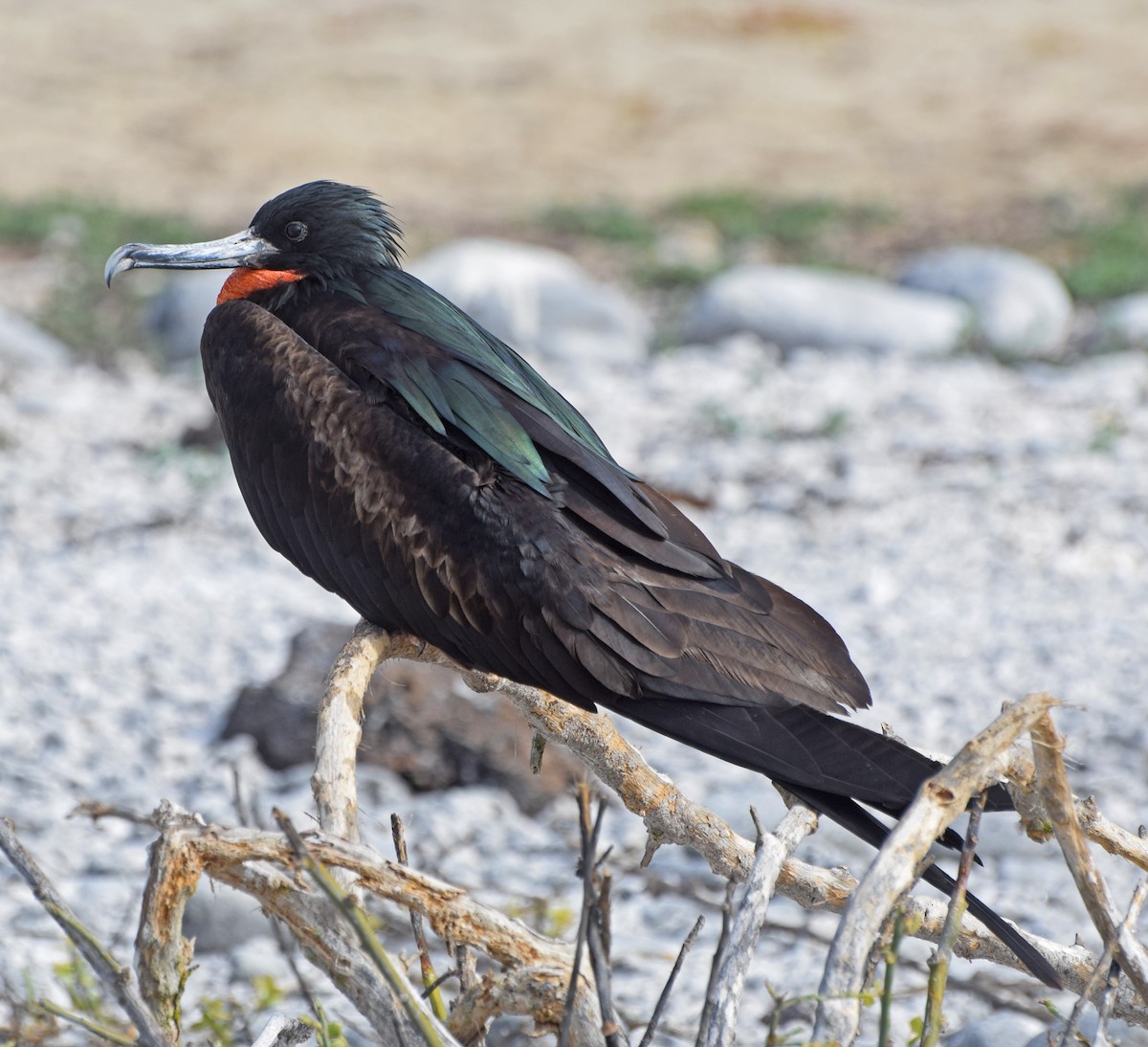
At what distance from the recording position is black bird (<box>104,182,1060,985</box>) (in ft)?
5.64

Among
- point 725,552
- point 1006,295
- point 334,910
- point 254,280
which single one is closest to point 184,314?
point 725,552

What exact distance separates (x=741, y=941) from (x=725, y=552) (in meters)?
3.16

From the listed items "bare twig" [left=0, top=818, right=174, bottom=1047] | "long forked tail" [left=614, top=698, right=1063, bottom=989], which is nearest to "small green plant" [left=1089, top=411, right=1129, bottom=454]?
"long forked tail" [left=614, top=698, right=1063, bottom=989]

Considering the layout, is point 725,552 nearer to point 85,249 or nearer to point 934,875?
point 934,875

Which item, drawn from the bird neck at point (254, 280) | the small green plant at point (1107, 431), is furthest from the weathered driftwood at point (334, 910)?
the small green plant at point (1107, 431)

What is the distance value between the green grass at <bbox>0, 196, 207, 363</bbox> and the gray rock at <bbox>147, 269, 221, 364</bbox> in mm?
86

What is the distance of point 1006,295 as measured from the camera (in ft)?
20.6

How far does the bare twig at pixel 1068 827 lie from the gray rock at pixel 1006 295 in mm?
4889

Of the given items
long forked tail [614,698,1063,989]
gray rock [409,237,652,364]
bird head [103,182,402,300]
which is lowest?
long forked tail [614,698,1063,989]

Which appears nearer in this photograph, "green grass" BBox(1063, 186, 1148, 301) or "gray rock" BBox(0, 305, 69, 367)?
"gray rock" BBox(0, 305, 69, 367)

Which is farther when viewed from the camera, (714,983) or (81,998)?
(81,998)

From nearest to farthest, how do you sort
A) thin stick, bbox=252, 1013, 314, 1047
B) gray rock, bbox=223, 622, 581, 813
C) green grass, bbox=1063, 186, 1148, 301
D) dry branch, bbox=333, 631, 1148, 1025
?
thin stick, bbox=252, 1013, 314, 1047
dry branch, bbox=333, 631, 1148, 1025
gray rock, bbox=223, 622, 581, 813
green grass, bbox=1063, 186, 1148, 301

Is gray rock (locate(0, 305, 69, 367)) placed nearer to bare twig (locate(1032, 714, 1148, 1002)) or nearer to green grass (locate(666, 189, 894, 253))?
green grass (locate(666, 189, 894, 253))

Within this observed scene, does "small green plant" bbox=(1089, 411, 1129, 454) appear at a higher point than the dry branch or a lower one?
higher
